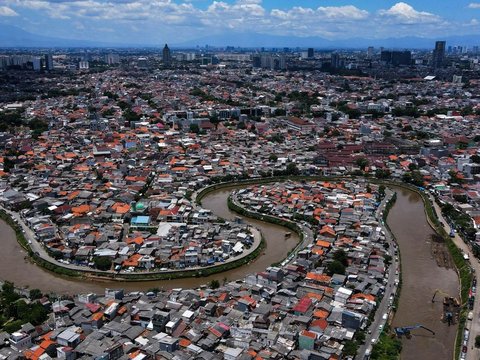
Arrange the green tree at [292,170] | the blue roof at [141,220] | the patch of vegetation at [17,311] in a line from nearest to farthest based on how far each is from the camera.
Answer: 1. the patch of vegetation at [17,311]
2. the blue roof at [141,220]
3. the green tree at [292,170]

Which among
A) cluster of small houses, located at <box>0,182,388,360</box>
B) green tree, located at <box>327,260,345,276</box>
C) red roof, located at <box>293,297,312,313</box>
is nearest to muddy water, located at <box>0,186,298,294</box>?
cluster of small houses, located at <box>0,182,388,360</box>

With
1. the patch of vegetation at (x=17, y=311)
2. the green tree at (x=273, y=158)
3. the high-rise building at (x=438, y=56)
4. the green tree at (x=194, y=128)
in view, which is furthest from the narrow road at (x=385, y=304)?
the high-rise building at (x=438, y=56)

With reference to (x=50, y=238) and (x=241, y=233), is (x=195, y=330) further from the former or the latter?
(x=50, y=238)

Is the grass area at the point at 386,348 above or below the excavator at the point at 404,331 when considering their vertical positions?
above

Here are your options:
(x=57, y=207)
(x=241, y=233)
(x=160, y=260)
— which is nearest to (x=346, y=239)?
(x=241, y=233)

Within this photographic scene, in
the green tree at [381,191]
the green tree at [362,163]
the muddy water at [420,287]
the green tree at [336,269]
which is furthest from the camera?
the green tree at [362,163]

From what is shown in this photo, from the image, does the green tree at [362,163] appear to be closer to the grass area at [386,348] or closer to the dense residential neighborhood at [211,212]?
the dense residential neighborhood at [211,212]

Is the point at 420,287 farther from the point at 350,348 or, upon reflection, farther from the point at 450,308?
the point at 350,348
